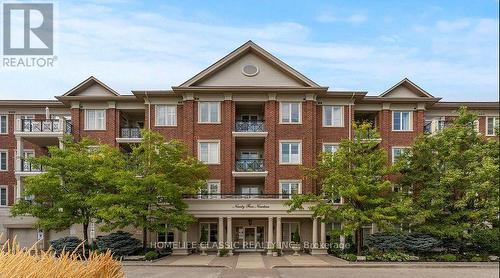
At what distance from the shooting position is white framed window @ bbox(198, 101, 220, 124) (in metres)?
36.6

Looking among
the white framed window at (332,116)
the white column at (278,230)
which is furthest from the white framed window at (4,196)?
the white framed window at (332,116)

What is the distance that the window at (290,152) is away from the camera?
3662 centimetres

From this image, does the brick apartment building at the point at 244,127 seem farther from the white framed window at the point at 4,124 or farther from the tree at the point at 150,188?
the tree at the point at 150,188

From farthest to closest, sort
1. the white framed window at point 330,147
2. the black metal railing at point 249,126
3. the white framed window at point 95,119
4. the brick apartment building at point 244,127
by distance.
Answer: the white framed window at point 95,119
the white framed window at point 330,147
the black metal railing at point 249,126
the brick apartment building at point 244,127

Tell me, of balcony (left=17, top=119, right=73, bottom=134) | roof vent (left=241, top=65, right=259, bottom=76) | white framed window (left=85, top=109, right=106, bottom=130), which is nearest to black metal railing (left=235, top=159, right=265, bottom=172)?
roof vent (left=241, top=65, right=259, bottom=76)

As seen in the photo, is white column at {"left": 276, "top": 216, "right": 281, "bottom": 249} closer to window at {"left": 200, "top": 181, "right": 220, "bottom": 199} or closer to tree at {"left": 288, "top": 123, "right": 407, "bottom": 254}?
tree at {"left": 288, "top": 123, "right": 407, "bottom": 254}

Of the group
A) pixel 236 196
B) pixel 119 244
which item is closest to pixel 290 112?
pixel 236 196

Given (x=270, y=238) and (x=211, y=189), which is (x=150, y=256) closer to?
(x=211, y=189)

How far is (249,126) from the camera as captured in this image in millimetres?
36844

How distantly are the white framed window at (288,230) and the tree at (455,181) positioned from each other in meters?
9.22

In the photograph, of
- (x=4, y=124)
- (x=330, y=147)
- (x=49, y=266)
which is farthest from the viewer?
(x=4, y=124)

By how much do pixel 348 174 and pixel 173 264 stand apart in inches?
466

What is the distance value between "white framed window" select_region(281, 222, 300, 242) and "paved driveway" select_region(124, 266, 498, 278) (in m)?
11.3

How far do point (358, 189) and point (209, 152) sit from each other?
12.3 metres
